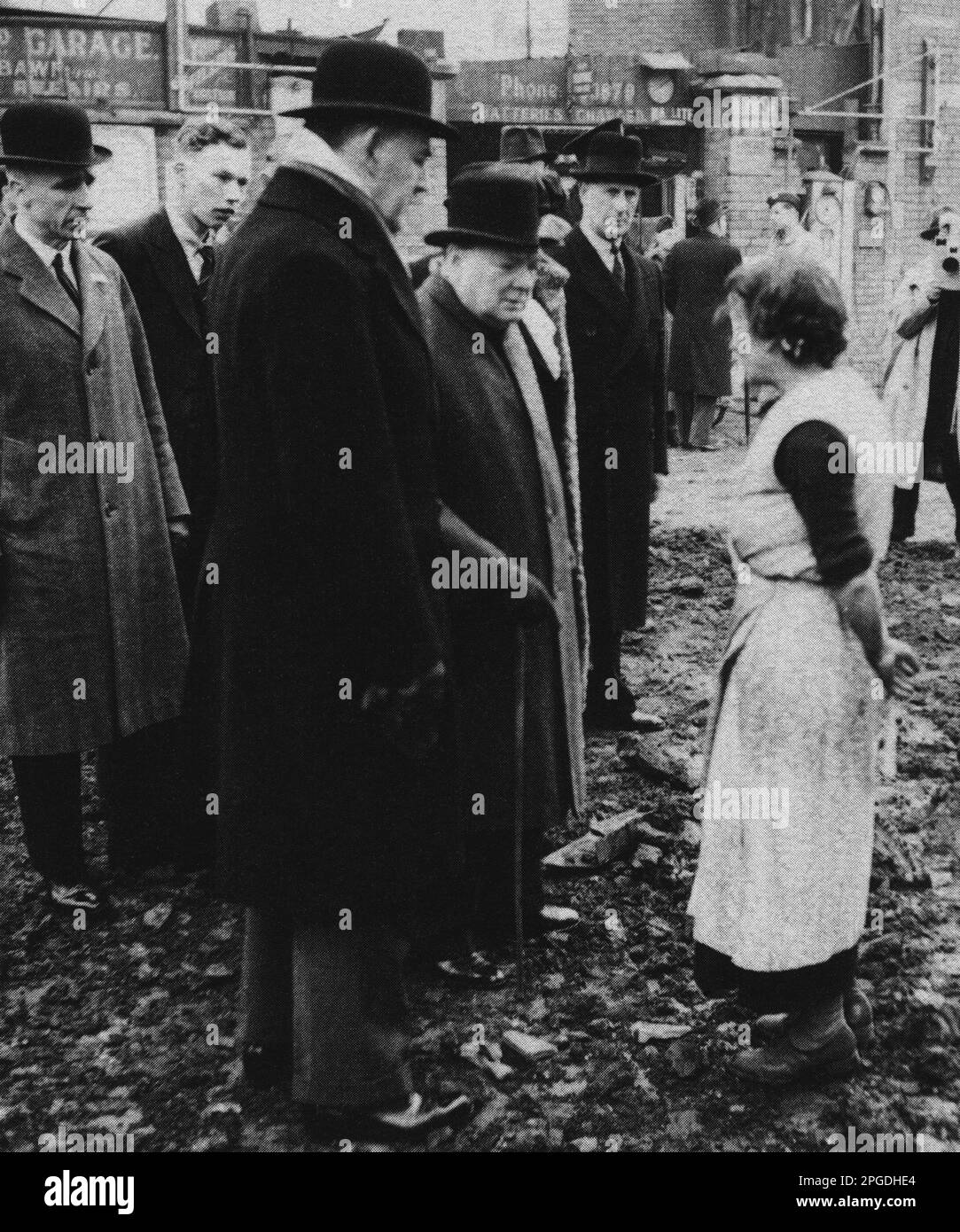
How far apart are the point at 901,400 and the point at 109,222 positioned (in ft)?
30.3

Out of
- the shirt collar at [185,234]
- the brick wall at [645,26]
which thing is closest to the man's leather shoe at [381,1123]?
the shirt collar at [185,234]

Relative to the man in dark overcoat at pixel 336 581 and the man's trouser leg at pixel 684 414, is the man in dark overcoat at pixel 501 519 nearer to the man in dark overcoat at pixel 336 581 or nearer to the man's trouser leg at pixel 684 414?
the man in dark overcoat at pixel 336 581

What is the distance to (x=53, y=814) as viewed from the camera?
13.4 ft

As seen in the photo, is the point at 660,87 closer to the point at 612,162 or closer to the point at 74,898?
the point at 612,162

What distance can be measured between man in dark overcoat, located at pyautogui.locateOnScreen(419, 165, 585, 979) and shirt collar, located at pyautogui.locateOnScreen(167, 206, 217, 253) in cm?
109

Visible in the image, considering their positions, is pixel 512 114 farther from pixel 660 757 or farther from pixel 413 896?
pixel 413 896

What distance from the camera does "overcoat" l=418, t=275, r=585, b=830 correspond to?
3482mm

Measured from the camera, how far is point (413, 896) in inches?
112

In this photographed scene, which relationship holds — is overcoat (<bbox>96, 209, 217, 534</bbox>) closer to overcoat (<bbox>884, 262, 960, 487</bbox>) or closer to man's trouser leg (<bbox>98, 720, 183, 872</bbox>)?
man's trouser leg (<bbox>98, 720, 183, 872</bbox>)

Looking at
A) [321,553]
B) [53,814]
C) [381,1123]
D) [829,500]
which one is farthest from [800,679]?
[53,814]

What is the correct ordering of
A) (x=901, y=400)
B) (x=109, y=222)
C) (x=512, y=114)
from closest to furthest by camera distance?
(x=901, y=400), (x=109, y=222), (x=512, y=114)

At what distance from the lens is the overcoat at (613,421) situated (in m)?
5.41

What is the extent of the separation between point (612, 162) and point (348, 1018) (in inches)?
144

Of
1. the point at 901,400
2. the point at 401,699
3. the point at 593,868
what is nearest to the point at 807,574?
the point at 401,699
